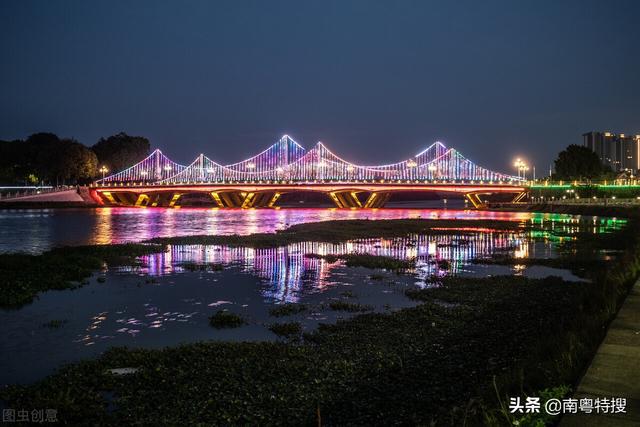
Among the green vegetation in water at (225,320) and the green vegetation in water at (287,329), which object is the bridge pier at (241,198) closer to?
the green vegetation in water at (225,320)

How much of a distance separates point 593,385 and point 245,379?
5.35 metres

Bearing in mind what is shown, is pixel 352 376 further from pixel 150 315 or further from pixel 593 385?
pixel 150 315

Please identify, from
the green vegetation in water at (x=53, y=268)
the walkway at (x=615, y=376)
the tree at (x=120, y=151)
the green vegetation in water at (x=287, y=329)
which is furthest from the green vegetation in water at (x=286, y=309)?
the tree at (x=120, y=151)

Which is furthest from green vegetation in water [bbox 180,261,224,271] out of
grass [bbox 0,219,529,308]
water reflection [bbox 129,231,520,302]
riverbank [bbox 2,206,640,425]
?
riverbank [bbox 2,206,640,425]

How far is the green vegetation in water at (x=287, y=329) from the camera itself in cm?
1260

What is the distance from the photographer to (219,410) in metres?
8.02

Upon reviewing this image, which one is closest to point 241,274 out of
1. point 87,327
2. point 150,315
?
point 150,315

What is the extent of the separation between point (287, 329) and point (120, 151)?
140 m

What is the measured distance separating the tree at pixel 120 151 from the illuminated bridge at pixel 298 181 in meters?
2.57

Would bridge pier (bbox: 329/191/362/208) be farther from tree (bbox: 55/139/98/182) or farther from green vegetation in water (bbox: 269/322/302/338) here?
green vegetation in water (bbox: 269/322/302/338)

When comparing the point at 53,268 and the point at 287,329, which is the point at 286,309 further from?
the point at 53,268

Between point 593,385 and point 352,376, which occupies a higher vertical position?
point 593,385

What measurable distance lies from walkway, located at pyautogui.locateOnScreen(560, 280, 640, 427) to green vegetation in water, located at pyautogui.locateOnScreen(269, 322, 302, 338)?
652 centimetres

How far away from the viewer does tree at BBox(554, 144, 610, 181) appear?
112 metres
